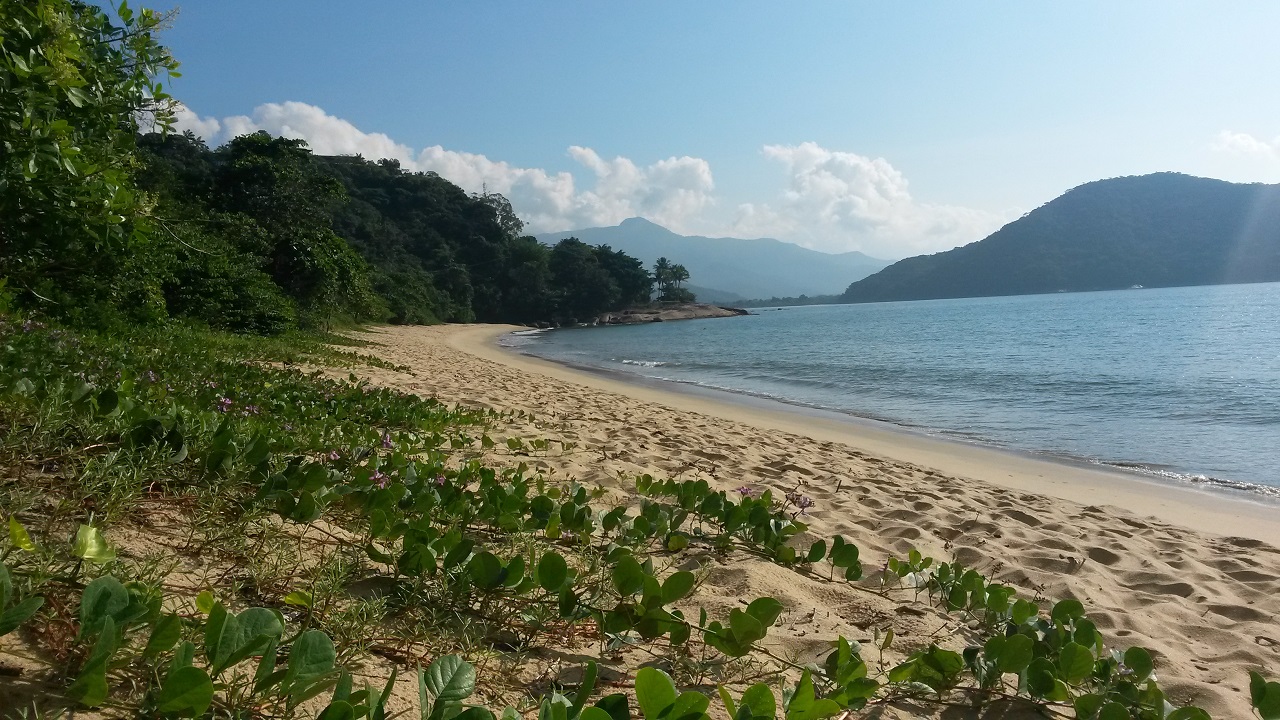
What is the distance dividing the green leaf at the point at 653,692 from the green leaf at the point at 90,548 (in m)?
1.04

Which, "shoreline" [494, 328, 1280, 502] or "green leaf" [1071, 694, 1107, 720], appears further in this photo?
"shoreline" [494, 328, 1280, 502]

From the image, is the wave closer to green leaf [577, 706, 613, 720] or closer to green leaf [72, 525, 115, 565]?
green leaf [72, 525, 115, 565]

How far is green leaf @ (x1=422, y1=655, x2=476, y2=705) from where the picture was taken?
3.72ft

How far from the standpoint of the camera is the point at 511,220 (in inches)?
2955

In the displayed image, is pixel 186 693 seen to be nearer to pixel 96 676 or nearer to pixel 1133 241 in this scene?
pixel 96 676

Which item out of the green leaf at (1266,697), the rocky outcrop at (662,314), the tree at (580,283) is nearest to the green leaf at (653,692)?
the green leaf at (1266,697)

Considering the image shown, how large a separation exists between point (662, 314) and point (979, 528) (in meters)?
75.9

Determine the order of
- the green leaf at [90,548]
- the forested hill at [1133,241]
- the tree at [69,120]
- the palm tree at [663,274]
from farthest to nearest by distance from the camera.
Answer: the forested hill at [1133,241] < the palm tree at [663,274] < the tree at [69,120] < the green leaf at [90,548]

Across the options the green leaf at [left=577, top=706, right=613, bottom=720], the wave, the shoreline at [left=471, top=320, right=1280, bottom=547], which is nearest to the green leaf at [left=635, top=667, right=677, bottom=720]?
the green leaf at [left=577, top=706, right=613, bottom=720]

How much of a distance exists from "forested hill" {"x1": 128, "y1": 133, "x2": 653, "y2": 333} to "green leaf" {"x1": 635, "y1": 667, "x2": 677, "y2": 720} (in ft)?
8.46

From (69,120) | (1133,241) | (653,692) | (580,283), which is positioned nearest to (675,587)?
(653,692)

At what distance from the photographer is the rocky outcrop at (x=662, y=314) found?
76250 millimetres

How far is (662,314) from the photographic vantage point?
79.9 metres

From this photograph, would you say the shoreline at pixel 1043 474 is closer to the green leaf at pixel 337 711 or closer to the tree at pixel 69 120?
the green leaf at pixel 337 711
